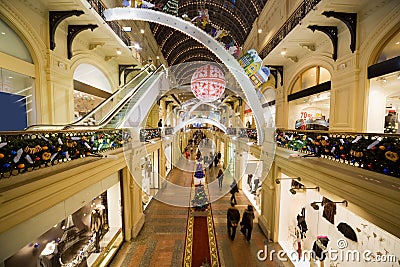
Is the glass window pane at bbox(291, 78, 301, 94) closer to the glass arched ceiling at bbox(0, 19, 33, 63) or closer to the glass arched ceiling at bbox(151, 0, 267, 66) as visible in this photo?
the glass arched ceiling at bbox(151, 0, 267, 66)

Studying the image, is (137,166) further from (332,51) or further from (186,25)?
(332,51)

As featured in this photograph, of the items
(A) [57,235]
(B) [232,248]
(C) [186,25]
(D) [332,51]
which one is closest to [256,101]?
(D) [332,51]

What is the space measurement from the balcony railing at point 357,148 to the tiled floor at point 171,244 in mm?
3954

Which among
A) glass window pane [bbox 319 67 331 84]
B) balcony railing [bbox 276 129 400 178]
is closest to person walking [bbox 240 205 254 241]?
balcony railing [bbox 276 129 400 178]

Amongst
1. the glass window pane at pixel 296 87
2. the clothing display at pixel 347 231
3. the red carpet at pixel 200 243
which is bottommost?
the red carpet at pixel 200 243

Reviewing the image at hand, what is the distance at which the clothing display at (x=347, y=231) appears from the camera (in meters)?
4.20

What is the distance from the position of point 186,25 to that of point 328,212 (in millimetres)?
7179

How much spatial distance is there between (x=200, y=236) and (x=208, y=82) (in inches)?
229

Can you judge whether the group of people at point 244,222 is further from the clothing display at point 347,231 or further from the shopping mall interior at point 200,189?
the clothing display at point 347,231

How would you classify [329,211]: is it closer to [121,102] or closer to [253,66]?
[253,66]

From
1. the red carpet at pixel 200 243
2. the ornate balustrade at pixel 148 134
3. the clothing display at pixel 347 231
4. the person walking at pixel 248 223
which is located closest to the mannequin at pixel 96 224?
the red carpet at pixel 200 243

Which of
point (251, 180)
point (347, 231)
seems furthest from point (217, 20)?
point (347, 231)

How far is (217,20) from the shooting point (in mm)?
22656

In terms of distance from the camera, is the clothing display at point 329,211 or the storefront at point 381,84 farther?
the storefront at point 381,84
